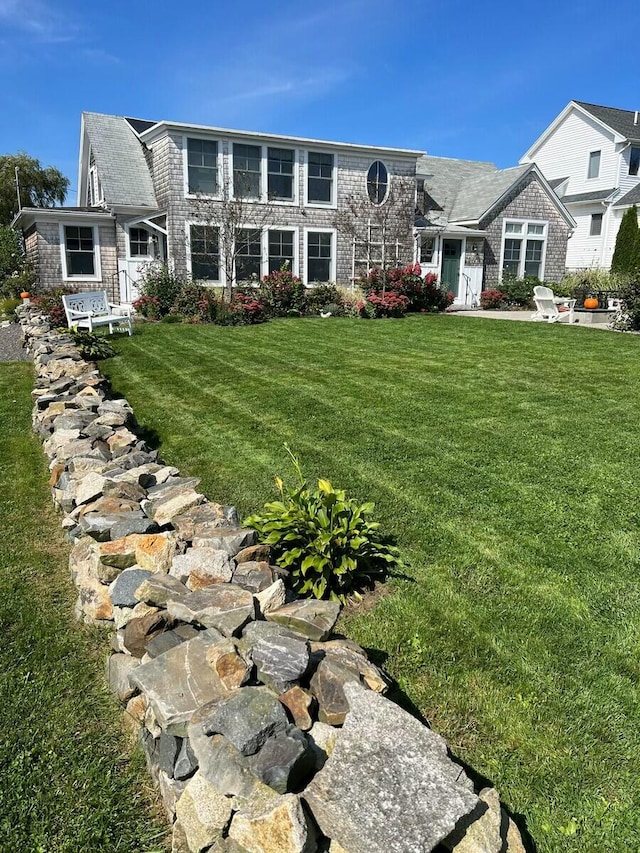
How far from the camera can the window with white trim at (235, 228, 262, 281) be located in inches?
720

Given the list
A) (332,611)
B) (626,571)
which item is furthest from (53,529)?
(626,571)

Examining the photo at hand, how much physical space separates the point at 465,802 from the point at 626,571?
6.85 ft

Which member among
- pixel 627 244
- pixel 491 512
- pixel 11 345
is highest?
pixel 627 244

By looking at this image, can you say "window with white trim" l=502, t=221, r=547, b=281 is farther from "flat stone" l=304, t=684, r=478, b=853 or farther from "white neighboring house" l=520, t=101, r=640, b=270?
"flat stone" l=304, t=684, r=478, b=853

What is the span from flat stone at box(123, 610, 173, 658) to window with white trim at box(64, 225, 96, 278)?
1749cm

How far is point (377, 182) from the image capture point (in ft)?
65.4

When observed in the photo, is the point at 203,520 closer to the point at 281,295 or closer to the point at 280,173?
the point at 281,295

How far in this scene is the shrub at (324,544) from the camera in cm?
322

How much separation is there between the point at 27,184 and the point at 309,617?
3683cm

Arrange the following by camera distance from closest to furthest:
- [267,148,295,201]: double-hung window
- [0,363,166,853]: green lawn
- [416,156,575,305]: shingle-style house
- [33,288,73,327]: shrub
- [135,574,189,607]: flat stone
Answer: [0,363,166,853]: green lawn → [135,574,189,607]: flat stone → [33,288,73,327]: shrub → [267,148,295,201]: double-hung window → [416,156,575,305]: shingle-style house

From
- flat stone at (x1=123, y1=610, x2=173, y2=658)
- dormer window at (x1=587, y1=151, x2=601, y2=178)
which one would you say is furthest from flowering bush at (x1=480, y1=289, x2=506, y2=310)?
flat stone at (x1=123, y1=610, x2=173, y2=658)

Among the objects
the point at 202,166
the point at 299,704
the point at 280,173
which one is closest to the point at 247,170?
the point at 280,173

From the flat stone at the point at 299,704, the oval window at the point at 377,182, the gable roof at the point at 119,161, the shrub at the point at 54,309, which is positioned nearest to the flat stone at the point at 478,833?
the flat stone at the point at 299,704

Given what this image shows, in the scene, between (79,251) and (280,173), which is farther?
(280,173)
